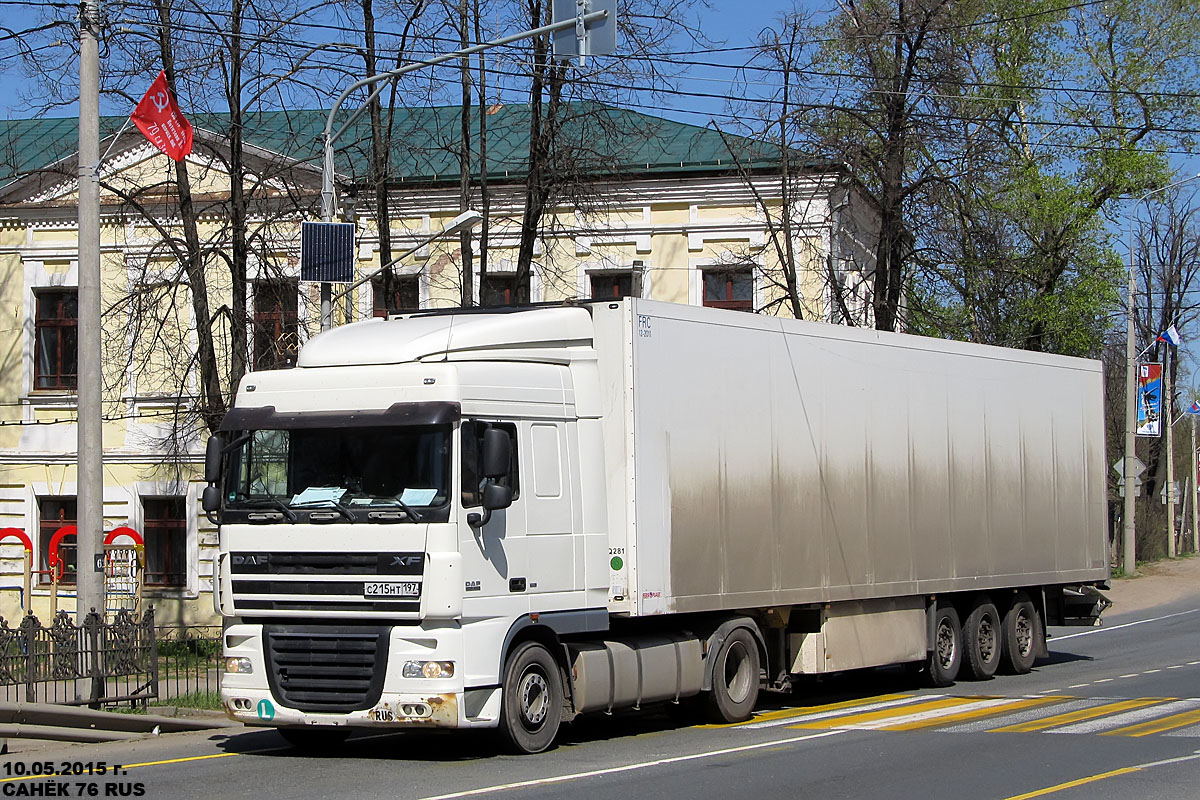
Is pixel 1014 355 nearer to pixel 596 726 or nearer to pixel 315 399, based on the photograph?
pixel 596 726

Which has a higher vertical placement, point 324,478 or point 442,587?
point 324,478

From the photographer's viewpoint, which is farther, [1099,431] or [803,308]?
[803,308]

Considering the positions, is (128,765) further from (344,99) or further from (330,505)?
(344,99)

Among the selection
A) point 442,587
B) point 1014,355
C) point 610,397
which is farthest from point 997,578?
point 442,587

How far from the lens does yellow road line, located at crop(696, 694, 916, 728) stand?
1458 cm

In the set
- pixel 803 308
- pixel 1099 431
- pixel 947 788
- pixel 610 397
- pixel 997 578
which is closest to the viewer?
pixel 947 788

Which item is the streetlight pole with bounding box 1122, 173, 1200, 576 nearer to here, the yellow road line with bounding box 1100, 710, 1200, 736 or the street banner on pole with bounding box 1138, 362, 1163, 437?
the street banner on pole with bounding box 1138, 362, 1163, 437

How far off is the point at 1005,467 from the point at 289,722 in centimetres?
1053

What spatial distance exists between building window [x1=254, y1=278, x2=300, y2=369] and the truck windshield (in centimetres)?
1222

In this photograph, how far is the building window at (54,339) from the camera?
2958cm

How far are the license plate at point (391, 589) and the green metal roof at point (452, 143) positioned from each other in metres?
14.3

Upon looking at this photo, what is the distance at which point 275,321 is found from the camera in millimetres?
25922

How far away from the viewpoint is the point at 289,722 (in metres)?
11.7

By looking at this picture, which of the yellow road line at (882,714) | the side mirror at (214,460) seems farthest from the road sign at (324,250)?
the yellow road line at (882,714)
